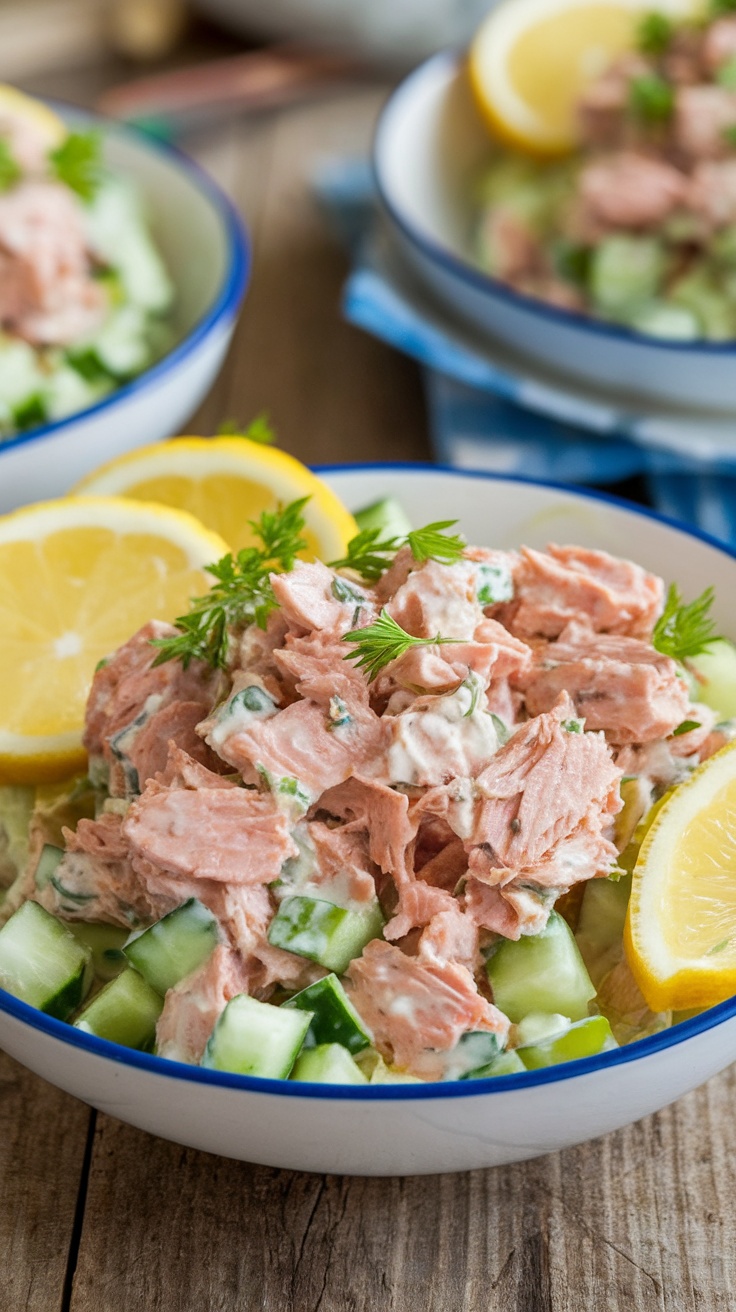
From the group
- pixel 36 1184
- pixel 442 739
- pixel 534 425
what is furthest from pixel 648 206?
pixel 36 1184

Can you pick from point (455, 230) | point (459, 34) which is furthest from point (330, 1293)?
point (459, 34)

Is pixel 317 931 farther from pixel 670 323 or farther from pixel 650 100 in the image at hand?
pixel 650 100

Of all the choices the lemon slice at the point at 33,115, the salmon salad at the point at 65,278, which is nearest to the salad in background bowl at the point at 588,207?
the salmon salad at the point at 65,278

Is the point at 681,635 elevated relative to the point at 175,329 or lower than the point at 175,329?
elevated

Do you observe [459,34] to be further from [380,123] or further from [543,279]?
[543,279]

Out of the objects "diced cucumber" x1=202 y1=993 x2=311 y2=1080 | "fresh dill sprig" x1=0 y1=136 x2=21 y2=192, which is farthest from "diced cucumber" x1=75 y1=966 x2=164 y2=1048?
"fresh dill sprig" x1=0 y1=136 x2=21 y2=192

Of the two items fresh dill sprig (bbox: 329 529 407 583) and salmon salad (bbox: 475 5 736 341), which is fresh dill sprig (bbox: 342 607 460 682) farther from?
salmon salad (bbox: 475 5 736 341)
